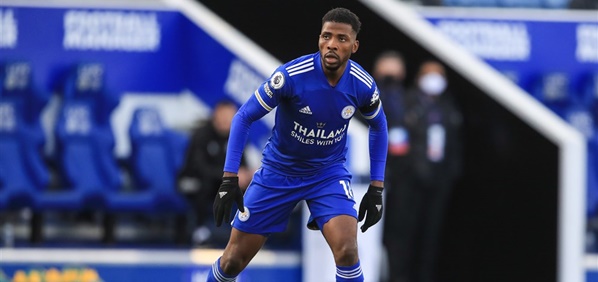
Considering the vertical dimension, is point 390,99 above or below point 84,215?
above

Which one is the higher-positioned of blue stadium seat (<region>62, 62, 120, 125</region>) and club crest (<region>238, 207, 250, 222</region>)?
blue stadium seat (<region>62, 62, 120, 125</region>)

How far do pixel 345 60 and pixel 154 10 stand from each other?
15.6 feet

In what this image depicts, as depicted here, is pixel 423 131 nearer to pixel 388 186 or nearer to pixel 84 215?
pixel 388 186

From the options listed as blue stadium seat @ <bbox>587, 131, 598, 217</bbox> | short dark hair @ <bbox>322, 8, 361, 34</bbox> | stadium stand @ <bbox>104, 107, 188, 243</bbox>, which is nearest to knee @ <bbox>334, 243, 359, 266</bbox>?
short dark hair @ <bbox>322, 8, 361, 34</bbox>

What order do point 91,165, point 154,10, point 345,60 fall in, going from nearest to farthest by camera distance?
point 345,60 < point 91,165 < point 154,10

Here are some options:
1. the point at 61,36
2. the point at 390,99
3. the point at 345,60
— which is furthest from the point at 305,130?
the point at 61,36

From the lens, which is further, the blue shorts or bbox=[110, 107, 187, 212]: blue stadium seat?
bbox=[110, 107, 187, 212]: blue stadium seat

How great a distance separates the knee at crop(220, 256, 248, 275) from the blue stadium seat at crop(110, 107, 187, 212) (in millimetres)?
3255

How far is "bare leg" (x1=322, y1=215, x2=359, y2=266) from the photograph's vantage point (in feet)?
27.2

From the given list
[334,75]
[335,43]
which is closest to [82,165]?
[334,75]

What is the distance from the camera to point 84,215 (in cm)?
1210

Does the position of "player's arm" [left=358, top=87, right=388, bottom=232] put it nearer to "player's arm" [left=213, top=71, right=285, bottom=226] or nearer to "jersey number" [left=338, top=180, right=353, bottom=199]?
"jersey number" [left=338, top=180, right=353, bottom=199]

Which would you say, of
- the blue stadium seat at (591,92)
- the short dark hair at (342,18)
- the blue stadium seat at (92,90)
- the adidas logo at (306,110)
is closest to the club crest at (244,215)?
the adidas logo at (306,110)

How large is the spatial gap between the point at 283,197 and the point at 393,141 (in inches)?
146
